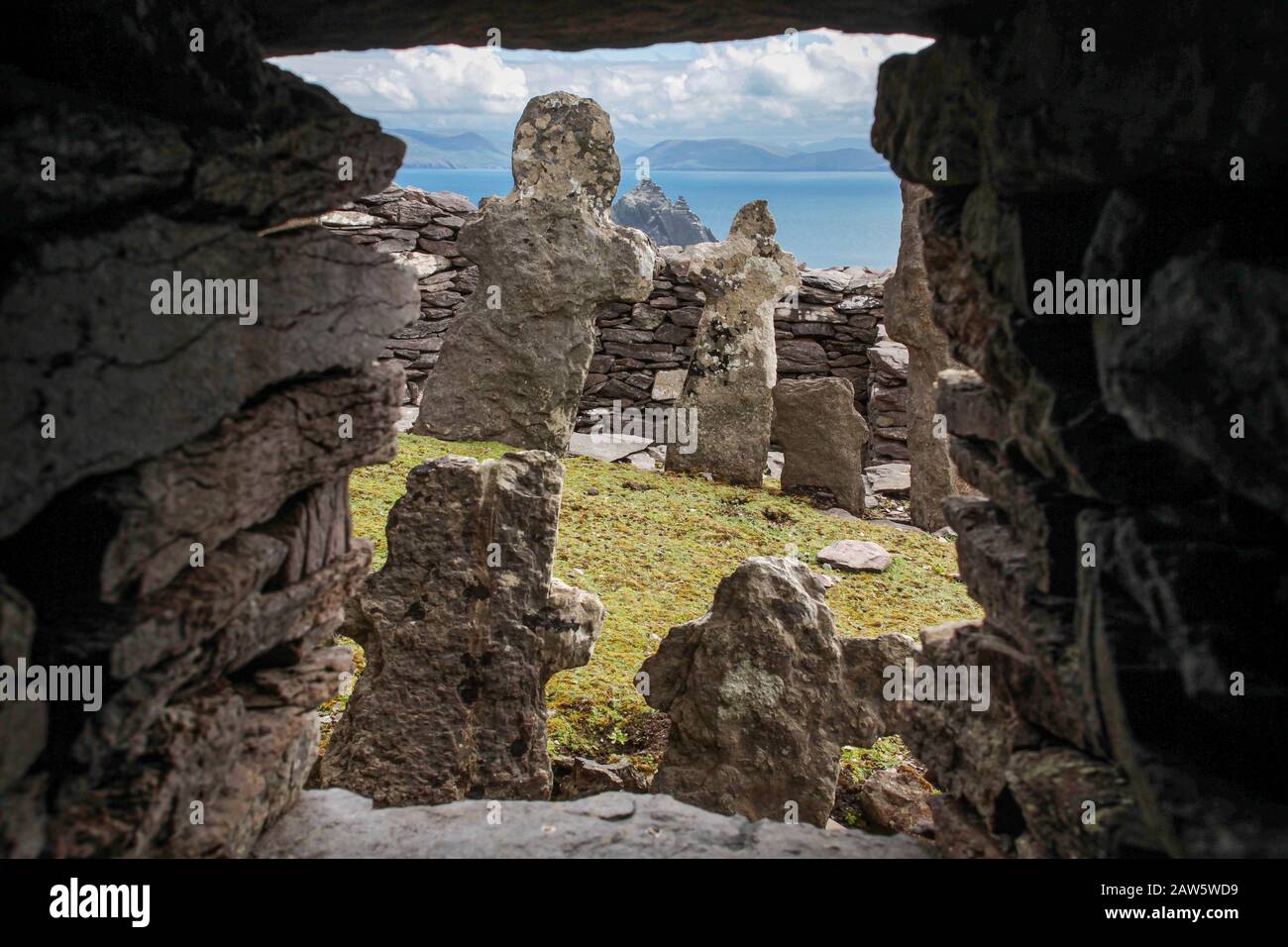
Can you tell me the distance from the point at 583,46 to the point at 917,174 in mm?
1162

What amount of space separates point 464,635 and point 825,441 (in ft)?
23.8

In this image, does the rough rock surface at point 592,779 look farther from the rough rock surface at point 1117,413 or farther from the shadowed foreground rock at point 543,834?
the rough rock surface at point 1117,413

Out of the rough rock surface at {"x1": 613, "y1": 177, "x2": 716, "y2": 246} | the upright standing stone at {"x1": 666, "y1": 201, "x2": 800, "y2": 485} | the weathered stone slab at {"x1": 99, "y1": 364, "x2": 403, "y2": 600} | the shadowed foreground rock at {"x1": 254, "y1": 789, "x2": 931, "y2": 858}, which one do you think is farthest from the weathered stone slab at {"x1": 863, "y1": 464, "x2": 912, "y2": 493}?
the rough rock surface at {"x1": 613, "y1": 177, "x2": 716, "y2": 246}

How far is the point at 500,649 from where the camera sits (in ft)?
16.1

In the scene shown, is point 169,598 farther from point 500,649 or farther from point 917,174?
point 917,174

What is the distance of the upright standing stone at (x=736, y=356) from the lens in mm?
11516

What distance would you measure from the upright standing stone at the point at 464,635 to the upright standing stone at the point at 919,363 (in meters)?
6.62

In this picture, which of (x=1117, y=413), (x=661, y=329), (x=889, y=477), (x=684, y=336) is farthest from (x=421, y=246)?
(x=1117, y=413)

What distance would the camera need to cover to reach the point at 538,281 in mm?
10094

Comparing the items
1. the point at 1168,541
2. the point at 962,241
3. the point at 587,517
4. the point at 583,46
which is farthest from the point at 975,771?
the point at 587,517

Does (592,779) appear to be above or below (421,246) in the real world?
below

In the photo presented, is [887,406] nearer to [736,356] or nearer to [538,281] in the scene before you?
[736,356]

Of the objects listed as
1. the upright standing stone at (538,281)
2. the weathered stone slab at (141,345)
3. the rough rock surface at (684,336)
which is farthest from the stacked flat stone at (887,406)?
the weathered stone slab at (141,345)

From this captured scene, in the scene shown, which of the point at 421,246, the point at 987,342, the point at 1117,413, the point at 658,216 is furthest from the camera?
the point at 658,216
